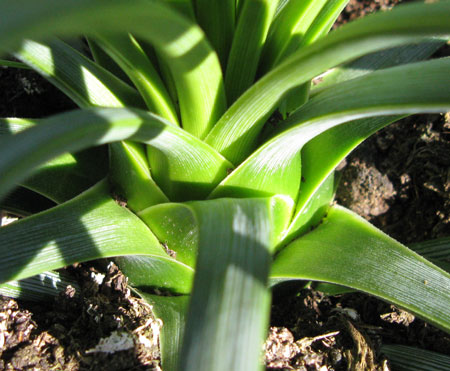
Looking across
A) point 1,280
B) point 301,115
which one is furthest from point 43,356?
point 301,115

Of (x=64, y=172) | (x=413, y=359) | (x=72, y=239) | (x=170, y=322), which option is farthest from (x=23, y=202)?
(x=413, y=359)

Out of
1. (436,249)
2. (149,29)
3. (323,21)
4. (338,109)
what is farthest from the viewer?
(436,249)

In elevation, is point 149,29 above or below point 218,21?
below

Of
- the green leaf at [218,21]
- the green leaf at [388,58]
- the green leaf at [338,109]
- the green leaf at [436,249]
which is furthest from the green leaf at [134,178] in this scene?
the green leaf at [436,249]

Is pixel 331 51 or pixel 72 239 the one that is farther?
pixel 72 239

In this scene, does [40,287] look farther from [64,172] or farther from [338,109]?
[338,109]

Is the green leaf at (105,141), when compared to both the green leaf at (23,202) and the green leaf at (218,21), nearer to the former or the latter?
the green leaf at (218,21)

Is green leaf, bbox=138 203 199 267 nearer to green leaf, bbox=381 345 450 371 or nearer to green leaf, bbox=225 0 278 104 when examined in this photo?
green leaf, bbox=225 0 278 104

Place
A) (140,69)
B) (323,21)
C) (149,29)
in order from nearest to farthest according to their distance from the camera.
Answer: (149,29) → (140,69) → (323,21)

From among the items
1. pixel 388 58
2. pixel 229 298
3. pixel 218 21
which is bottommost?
pixel 229 298
